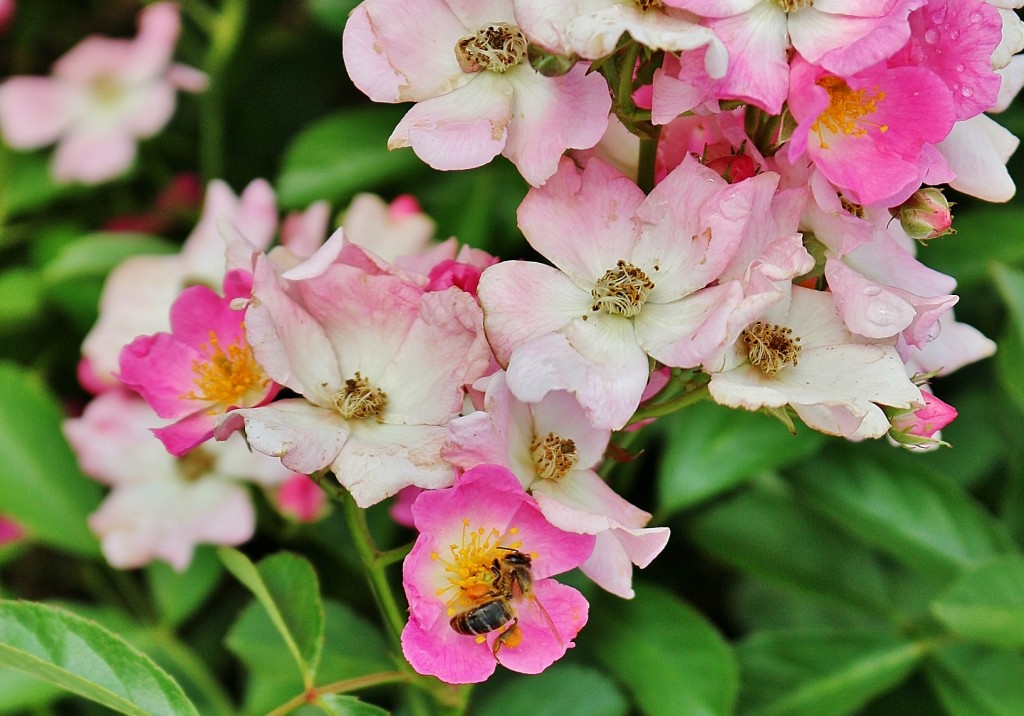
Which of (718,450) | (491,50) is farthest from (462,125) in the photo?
(718,450)

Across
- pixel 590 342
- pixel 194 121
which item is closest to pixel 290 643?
pixel 590 342

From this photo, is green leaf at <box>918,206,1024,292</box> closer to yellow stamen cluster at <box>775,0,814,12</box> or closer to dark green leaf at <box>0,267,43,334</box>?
yellow stamen cluster at <box>775,0,814,12</box>


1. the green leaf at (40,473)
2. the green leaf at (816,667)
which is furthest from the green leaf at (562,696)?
the green leaf at (40,473)

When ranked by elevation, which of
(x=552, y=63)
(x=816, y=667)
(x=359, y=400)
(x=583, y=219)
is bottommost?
(x=816, y=667)

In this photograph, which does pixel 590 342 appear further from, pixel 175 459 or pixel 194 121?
pixel 194 121

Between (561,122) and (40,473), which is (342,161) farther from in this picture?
(561,122)

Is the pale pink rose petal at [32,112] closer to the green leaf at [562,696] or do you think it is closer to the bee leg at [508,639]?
the green leaf at [562,696]
